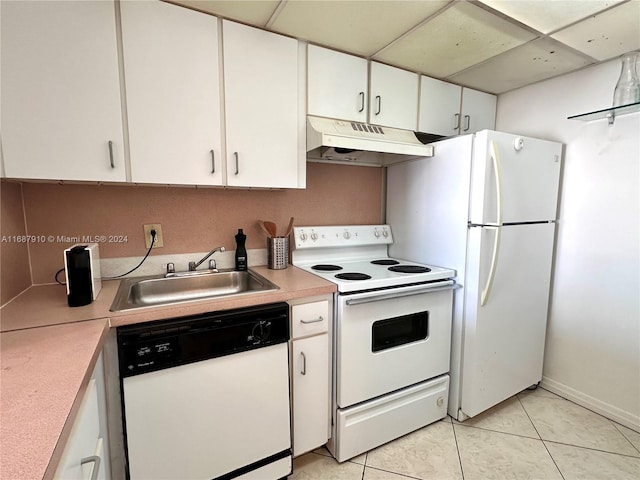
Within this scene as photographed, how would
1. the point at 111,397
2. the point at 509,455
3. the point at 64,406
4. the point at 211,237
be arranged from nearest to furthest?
the point at 64,406, the point at 111,397, the point at 509,455, the point at 211,237

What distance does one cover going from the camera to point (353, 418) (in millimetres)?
1539

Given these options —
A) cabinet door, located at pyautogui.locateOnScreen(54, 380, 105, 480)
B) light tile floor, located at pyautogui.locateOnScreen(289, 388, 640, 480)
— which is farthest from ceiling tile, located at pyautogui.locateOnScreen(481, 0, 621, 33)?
light tile floor, located at pyautogui.locateOnScreen(289, 388, 640, 480)

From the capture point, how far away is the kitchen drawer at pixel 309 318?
1389mm

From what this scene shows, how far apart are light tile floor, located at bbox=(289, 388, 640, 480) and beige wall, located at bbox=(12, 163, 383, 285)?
4.40 feet

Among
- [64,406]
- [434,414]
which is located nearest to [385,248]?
[434,414]

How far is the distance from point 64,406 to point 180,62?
1.34 m

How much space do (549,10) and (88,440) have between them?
2329 millimetres

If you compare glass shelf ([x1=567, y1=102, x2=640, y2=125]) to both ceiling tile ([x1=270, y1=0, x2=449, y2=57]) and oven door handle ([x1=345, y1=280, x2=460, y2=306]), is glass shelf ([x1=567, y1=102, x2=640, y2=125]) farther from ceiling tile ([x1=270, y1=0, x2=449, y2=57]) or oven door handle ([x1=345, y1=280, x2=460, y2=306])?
oven door handle ([x1=345, y1=280, x2=460, y2=306])

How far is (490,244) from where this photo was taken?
1.67 m

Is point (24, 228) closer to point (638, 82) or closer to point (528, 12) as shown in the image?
point (528, 12)

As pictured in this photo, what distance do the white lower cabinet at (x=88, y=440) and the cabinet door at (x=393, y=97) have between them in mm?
1794

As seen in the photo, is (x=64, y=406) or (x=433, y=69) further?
(x=433, y=69)

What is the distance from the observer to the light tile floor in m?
1.49

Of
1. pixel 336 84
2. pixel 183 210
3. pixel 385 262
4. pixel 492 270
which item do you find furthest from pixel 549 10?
pixel 183 210
